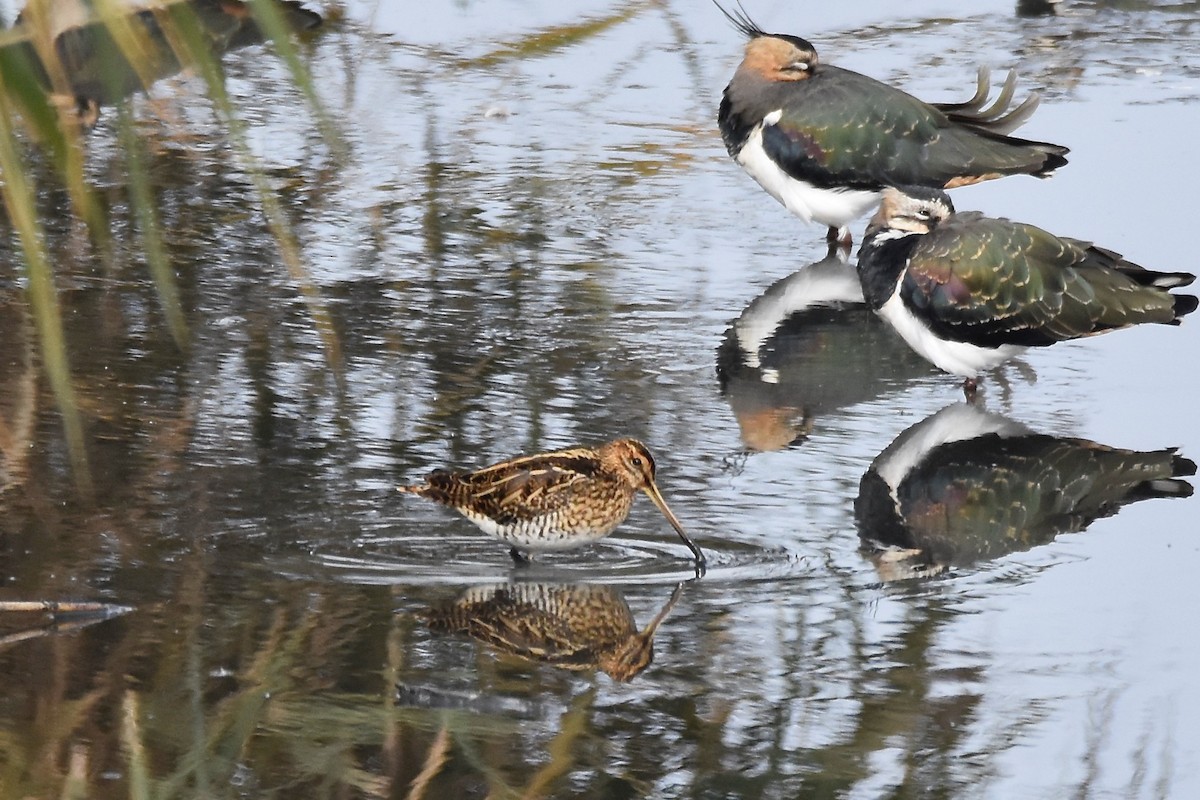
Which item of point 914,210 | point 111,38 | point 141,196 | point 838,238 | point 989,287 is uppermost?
point 111,38

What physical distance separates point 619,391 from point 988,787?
3148 millimetres

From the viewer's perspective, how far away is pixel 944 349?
7.48 meters

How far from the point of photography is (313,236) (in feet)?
29.5

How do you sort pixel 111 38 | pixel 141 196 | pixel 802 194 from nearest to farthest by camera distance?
1. pixel 141 196
2. pixel 111 38
3. pixel 802 194

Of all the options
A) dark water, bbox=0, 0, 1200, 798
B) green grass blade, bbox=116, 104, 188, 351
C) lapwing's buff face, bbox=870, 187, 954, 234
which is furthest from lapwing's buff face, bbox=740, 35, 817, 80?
green grass blade, bbox=116, 104, 188, 351

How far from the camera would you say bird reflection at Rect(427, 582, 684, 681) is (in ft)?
16.4

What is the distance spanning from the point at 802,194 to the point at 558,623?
4.86 metres

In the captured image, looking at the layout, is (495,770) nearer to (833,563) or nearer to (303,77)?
(833,563)

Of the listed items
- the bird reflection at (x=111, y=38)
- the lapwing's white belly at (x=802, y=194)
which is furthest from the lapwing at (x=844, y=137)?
the bird reflection at (x=111, y=38)

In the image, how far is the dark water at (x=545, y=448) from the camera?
4531 millimetres

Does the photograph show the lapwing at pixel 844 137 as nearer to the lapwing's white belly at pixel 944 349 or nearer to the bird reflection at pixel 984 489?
the lapwing's white belly at pixel 944 349

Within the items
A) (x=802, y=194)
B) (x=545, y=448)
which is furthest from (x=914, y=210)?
(x=545, y=448)

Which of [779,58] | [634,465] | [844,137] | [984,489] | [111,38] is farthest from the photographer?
[779,58]

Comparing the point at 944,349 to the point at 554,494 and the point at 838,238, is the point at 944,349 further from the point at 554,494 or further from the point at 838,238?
the point at 554,494
